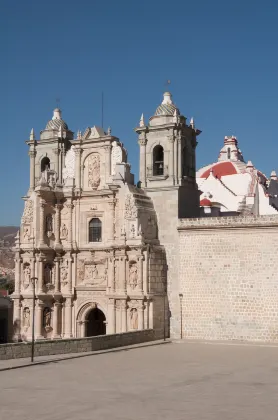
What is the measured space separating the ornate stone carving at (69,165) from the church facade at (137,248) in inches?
2.9

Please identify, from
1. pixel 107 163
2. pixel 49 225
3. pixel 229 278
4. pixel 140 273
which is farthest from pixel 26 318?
pixel 229 278

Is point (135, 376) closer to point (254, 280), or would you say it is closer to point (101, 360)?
point (101, 360)

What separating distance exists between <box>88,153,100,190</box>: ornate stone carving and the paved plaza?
10105 millimetres

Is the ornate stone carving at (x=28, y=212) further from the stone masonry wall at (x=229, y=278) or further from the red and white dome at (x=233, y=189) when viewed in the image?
the red and white dome at (x=233, y=189)

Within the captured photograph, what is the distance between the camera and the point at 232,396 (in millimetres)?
16344

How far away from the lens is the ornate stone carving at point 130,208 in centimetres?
3014

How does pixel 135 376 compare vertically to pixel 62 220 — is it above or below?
below

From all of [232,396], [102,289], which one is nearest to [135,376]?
[232,396]

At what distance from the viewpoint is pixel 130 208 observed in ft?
99.5

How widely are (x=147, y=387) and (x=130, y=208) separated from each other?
13629 mm

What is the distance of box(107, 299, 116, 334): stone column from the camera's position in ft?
100.0

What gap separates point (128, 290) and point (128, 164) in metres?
6.03

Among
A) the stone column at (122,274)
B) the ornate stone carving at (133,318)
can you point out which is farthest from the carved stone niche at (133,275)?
the ornate stone carving at (133,318)

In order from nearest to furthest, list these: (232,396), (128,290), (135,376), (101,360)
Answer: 1. (232,396)
2. (135,376)
3. (101,360)
4. (128,290)
